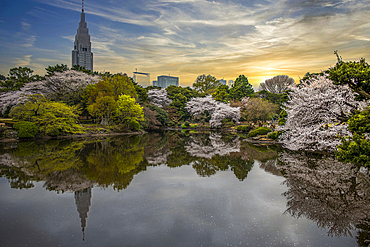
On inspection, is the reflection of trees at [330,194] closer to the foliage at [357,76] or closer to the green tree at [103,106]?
the foliage at [357,76]

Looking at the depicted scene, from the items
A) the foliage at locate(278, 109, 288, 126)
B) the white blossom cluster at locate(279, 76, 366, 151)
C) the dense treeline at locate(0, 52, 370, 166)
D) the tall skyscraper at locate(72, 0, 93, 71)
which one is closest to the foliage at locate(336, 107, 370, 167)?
the dense treeline at locate(0, 52, 370, 166)

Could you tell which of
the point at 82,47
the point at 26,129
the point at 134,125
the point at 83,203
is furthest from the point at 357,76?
the point at 82,47

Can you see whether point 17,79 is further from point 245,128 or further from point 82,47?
point 82,47

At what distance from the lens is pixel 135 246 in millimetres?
4172

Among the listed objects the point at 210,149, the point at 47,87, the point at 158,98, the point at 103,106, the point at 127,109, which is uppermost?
the point at 47,87

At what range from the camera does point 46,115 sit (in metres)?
20.2

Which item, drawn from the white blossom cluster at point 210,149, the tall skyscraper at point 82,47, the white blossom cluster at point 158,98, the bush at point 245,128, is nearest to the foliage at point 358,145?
the white blossom cluster at point 210,149

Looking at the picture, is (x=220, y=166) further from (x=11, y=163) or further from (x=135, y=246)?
(x=11, y=163)

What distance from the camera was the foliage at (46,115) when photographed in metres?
20.2

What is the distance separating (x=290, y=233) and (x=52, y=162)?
1147 centimetres

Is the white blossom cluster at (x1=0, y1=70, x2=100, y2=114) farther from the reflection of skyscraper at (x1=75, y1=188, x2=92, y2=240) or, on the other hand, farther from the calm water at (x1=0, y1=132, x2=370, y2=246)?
the reflection of skyscraper at (x1=75, y1=188, x2=92, y2=240)

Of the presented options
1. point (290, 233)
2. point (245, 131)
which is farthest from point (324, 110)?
point (245, 131)

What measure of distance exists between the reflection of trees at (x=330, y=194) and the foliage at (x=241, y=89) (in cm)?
3415

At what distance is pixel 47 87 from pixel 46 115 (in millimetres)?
10289
